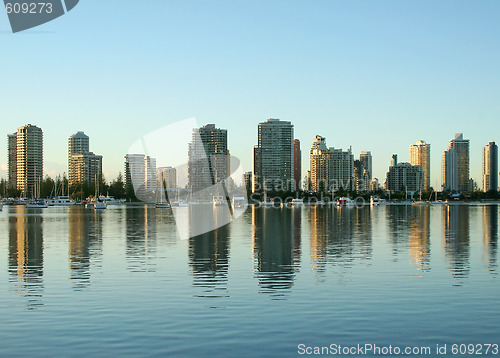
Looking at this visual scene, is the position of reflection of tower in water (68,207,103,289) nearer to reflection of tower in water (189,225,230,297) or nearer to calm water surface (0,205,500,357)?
calm water surface (0,205,500,357)

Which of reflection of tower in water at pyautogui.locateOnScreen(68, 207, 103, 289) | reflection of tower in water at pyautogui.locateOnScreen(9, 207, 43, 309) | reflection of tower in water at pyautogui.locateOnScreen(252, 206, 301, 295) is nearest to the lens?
reflection of tower in water at pyautogui.locateOnScreen(9, 207, 43, 309)

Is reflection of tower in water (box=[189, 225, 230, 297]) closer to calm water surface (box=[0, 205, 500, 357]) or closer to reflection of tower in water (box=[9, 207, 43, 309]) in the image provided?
calm water surface (box=[0, 205, 500, 357])

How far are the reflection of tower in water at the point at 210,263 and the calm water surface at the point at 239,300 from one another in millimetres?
85

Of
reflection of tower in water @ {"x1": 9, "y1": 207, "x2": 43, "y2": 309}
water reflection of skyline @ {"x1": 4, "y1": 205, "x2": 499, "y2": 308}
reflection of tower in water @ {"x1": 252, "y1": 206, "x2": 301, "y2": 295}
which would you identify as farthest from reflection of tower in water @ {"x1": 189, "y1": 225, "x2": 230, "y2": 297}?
reflection of tower in water @ {"x1": 9, "y1": 207, "x2": 43, "y2": 309}

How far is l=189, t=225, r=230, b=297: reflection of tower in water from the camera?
78.5ft

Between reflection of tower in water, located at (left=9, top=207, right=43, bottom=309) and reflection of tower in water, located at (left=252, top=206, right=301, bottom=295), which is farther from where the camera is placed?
reflection of tower in water, located at (left=252, top=206, right=301, bottom=295)

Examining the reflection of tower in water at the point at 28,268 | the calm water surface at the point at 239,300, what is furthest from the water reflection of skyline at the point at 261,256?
the calm water surface at the point at 239,300

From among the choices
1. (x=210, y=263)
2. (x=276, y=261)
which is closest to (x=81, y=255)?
(x=210, y=263)

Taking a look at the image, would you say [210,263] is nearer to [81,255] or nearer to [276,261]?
[276,261]

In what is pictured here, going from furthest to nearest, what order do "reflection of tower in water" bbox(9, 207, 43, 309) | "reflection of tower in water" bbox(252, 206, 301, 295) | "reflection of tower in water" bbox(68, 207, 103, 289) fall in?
"reflection of tower in water" bbox(68, 207, 103, 289)
"reflection of tower in water" bbox(252, 206, 301, 295)
"reflection of tower in water" bbox(9, 207, 43, 309)

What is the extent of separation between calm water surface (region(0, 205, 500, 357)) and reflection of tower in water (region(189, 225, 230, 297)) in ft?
0.28

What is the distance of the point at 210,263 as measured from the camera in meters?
31.7

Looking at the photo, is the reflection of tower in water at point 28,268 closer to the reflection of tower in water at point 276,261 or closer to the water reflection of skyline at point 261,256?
the water reflection of skyline at point 261,256

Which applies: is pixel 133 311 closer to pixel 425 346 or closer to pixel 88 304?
pixel 88 304
